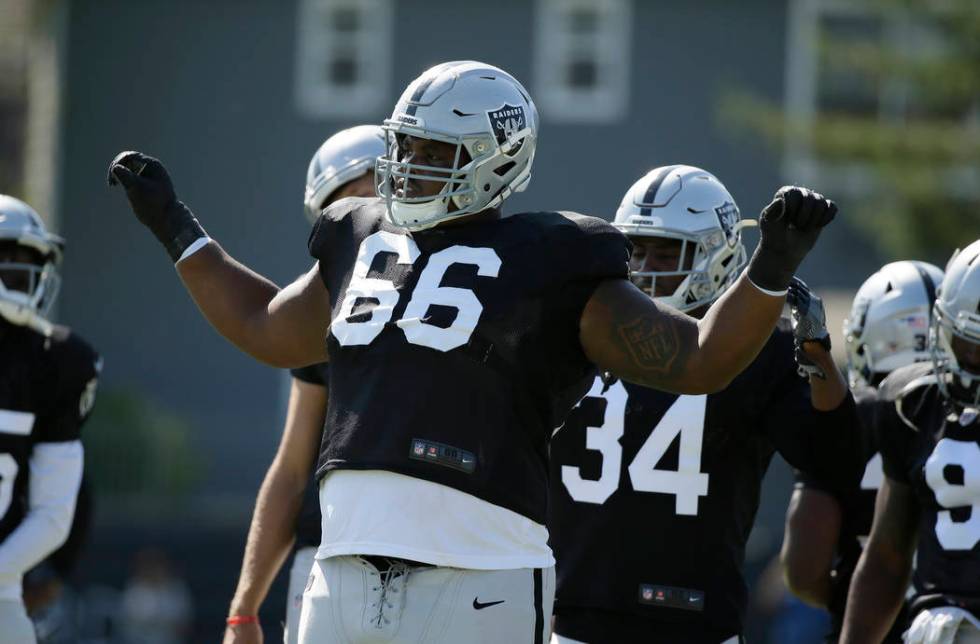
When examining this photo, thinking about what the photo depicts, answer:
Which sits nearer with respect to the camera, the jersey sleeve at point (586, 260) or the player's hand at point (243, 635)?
the jersey sleeve at point (586, 260)

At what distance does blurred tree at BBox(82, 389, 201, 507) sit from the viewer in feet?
62.4

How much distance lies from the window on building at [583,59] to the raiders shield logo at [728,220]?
17.2m

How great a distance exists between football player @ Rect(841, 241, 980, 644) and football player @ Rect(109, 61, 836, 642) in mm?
1197

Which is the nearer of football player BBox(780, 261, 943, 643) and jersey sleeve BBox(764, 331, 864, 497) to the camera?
jersey sleeve BBox(764, 331, 864, 497)

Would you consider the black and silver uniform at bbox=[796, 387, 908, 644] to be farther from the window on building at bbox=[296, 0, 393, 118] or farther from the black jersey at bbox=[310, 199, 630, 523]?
the window on building at bbox=[296, 0, 393, 118]

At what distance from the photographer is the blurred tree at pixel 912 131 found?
1880cm

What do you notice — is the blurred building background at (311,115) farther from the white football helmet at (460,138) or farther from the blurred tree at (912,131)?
the white football helmet at (460,138)

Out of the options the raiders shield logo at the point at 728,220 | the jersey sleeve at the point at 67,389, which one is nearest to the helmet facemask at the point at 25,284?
the jersey sleeve at the point at 67,389

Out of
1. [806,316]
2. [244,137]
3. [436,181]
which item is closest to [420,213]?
[436,181]

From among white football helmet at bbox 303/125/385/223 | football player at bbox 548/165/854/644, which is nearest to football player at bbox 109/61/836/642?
football player at bbox 548/165/854/644

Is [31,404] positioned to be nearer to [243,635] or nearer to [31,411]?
[31,411]

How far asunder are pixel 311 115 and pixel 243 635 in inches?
715

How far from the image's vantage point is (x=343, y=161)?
5.29 m

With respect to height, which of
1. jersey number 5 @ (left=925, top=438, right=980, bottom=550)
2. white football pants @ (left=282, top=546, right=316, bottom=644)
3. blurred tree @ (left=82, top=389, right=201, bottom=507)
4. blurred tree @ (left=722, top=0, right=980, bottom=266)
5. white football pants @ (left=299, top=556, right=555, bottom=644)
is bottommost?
blurred tree @ (left=82, top=389, right=201, bottom=507)
